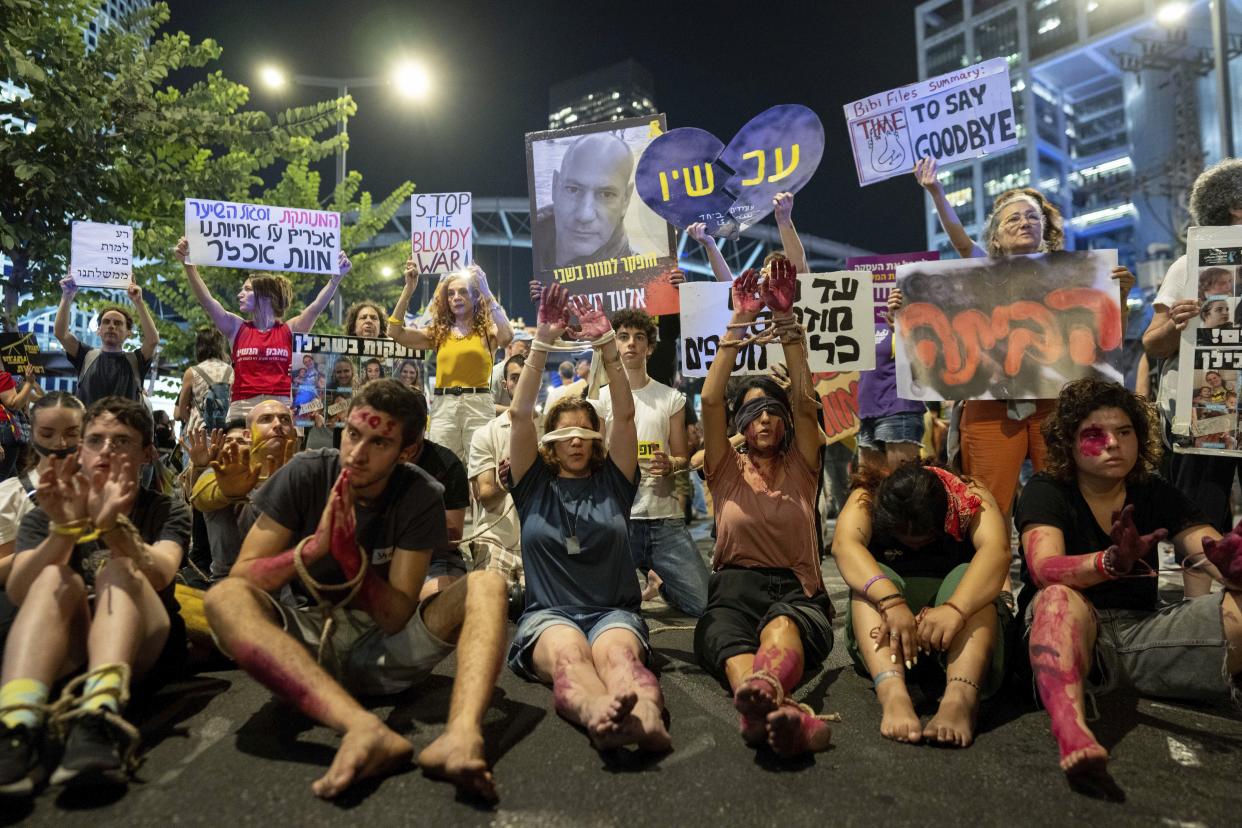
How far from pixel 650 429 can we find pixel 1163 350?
101 inches

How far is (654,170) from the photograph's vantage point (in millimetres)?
5461

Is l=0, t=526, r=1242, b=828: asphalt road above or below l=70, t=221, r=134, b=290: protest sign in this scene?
below

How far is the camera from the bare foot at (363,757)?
2092 mm

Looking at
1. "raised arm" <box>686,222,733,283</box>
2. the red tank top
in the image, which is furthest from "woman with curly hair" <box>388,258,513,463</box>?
"raised arm" <box>686,222,733,283</box>

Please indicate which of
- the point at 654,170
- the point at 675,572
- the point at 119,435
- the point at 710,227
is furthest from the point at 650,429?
the point at 119,435

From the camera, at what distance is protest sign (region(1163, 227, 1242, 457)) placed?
11.6ft

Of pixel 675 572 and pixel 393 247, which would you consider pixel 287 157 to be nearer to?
pixel 393 247

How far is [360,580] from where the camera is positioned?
2.67m

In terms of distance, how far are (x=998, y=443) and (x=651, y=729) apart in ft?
8.53

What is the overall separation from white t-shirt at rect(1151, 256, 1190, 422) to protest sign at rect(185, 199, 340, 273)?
6.15 m

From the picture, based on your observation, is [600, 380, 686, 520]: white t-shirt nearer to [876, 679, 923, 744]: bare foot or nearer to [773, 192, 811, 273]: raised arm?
[773, 192, 811, 273]: raised arm

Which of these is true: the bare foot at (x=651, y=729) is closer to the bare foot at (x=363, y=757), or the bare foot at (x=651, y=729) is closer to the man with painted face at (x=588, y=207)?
the bare foot at (x=363, y=757)

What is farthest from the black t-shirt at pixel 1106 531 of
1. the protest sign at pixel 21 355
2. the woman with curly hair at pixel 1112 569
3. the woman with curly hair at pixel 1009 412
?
the protest sign at pixel 21 355

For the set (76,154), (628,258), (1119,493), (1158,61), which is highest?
(1158,61)
